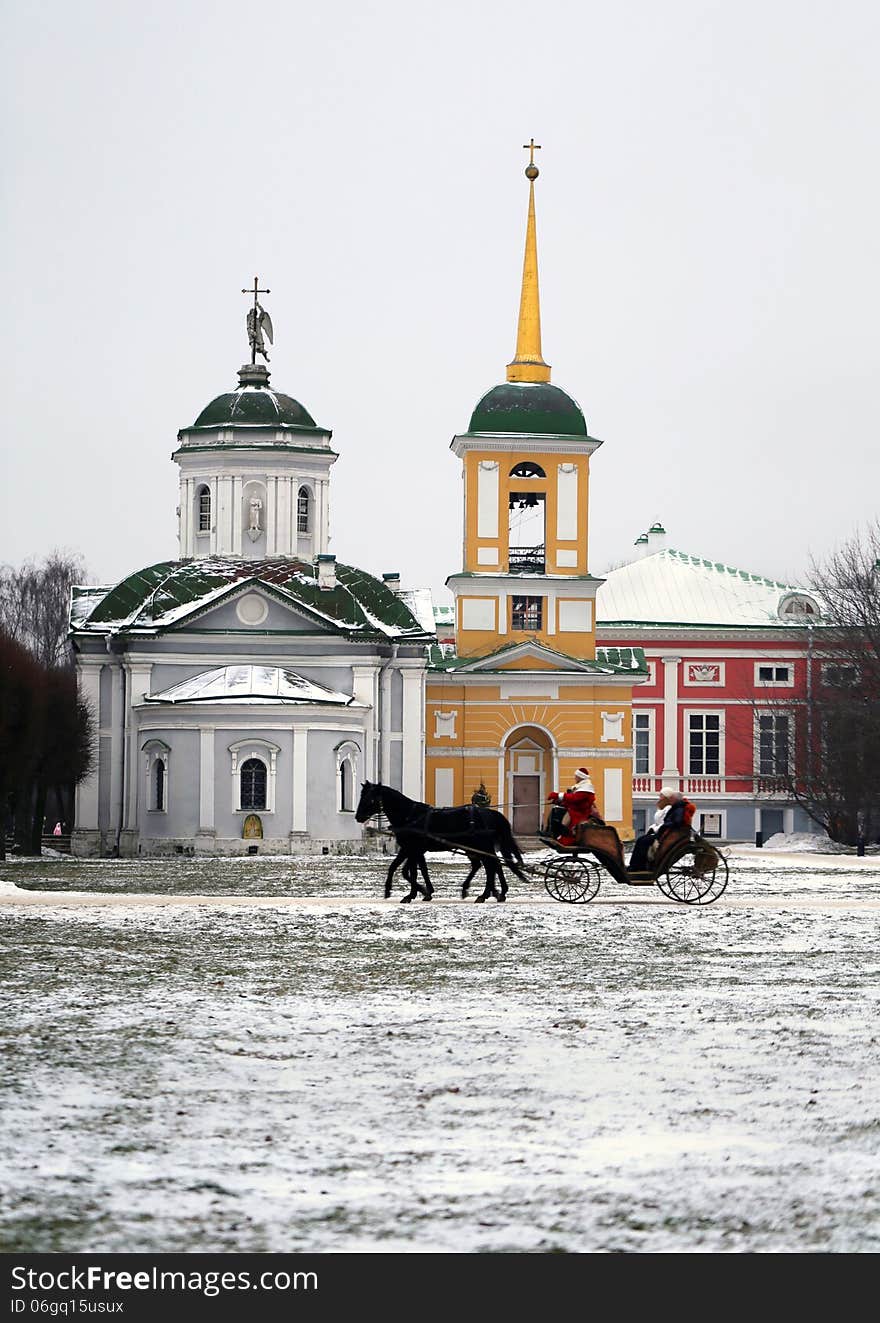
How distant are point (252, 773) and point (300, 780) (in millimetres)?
1187

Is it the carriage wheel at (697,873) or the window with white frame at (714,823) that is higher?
the window with white frame at (714,823)

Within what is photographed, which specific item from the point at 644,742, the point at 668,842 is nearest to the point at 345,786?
the point at 644,742

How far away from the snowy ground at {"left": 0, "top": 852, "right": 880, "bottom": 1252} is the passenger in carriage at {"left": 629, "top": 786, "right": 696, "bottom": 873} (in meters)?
5.13

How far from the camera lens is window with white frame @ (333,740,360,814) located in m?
49.4

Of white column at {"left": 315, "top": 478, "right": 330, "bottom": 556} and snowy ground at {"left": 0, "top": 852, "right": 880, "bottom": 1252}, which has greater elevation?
white column at {"left": 315, "top": 478, "right": 330, "bottom": 556}

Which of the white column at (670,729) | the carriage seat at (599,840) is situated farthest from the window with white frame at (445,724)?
the carriage seat at (599,840)

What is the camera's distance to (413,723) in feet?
176

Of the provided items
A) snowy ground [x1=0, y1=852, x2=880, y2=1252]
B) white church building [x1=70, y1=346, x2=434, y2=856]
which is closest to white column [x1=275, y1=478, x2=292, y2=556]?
white church building [x1=70, y1=346, x2=434, y2=856]

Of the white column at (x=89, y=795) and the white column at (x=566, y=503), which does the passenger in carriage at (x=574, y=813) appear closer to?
the white column at (x=89, y=795)

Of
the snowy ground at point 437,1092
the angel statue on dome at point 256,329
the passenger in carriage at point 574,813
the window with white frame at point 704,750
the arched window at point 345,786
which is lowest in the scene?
the snowy ground at point 437,1092

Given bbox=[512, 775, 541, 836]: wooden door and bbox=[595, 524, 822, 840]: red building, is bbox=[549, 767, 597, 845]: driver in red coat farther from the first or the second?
bbox=[595, 524, 822, 840]: red building

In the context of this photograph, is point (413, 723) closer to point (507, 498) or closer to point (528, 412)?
point (507, 498)

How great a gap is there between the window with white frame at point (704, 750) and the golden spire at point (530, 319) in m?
14.1

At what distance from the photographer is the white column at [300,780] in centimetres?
4866
